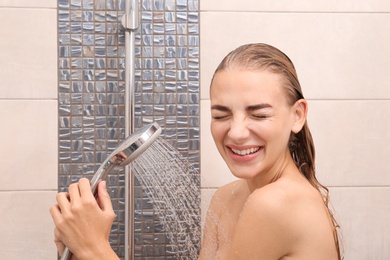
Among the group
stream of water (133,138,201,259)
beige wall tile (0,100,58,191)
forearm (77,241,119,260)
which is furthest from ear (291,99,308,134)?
beige wall tile (0,100,58,191)

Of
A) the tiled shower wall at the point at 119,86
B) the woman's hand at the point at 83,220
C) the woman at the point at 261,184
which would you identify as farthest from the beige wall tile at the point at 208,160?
the woman's hand at the point at 83,220

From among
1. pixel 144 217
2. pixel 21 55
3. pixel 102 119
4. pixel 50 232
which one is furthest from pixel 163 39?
pixel 50 232

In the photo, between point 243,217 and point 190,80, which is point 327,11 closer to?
point 190,80

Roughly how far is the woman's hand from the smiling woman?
22cm

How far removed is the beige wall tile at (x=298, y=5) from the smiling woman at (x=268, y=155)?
0.59 metres

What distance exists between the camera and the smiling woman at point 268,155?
92cm

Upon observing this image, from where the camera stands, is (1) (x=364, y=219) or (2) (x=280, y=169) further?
(1) (x=364, y=219)

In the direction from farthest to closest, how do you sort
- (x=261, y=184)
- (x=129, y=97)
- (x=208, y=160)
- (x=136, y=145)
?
1. (x=208, y=160)
2. (x=129, y=97)
3. (x=261, y=184)
4. (x=136, y=145)

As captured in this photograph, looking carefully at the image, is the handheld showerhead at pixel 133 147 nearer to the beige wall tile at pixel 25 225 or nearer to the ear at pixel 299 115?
the ear at pixel 299 115

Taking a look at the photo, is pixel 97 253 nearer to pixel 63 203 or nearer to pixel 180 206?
pixel 63 203

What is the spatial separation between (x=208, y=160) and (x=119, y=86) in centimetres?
31

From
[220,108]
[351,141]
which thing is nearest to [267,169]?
[220,108]

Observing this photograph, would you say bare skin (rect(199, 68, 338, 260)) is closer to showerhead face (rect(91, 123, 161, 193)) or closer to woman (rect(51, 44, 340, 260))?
woman (rect(51, 44, 340, 260))

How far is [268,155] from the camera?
39.3 inches
